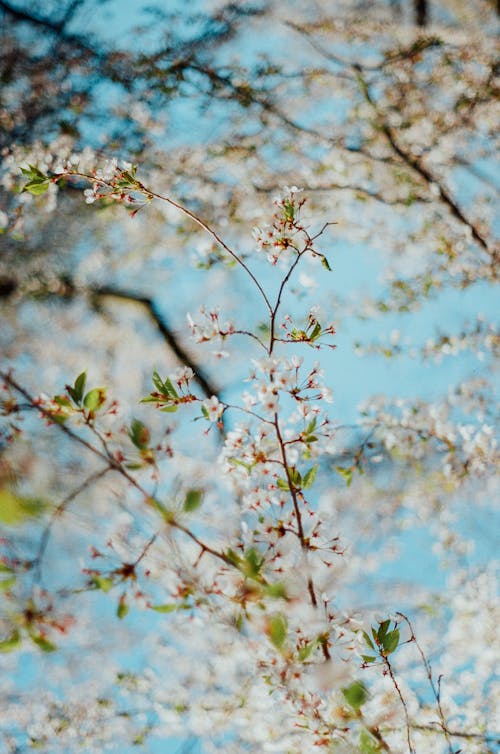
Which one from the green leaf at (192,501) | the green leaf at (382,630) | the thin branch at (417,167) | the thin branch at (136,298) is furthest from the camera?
the thin branch at (136,298)

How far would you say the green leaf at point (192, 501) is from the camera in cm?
97

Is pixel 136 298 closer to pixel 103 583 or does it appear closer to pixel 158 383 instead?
pixel 158 383

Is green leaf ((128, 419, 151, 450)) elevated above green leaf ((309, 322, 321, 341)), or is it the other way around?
green leaf ((309, 322, 321, 341))

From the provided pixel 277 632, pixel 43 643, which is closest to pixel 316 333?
pixel 277 632

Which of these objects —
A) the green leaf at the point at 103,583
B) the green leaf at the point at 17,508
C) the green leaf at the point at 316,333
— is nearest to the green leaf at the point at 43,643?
the green leaf at the point at 103,583

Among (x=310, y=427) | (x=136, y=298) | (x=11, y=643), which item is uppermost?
(x=136, y=298)

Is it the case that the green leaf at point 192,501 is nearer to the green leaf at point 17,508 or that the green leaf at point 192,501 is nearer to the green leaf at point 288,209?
the green leaf at point 17,508

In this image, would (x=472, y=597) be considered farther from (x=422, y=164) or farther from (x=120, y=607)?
(x=120, y=607)

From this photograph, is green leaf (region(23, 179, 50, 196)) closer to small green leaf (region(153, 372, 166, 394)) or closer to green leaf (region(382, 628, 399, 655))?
small green leaf (region(153, 372, 166, 394))

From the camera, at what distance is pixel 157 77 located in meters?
3.39

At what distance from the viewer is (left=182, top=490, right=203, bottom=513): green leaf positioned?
0.97 m

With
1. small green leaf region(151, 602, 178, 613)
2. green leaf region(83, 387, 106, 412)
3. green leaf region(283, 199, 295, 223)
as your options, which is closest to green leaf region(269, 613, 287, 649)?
small green leaf region(151, 602, 178, 613)

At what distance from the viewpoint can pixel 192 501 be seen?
0.97 meters

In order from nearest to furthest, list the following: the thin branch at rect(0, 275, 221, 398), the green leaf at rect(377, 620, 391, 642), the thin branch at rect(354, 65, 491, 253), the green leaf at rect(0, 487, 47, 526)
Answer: the green leaf at rect(0, 487, 47, 526)
the green leaf at rect(377, 620, 391, 642)
the thin branch at rect(354, 65, 491, 253)
the thin branch at rect(0, 275, 221, 398)
